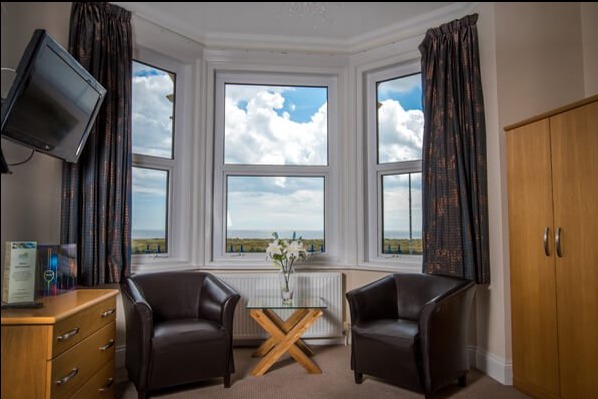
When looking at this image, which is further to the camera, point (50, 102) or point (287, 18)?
point (287, 18)

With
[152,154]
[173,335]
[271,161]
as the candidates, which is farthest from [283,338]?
[152,154]

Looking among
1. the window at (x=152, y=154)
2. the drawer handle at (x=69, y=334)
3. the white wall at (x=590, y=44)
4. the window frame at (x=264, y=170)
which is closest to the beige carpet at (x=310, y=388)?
the drawer handle at (x=69, y=334)

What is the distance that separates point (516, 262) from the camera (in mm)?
2848

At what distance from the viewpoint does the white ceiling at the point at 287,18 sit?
3.48 m

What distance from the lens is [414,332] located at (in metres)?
2.73

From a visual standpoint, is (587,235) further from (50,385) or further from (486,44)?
(50,385)

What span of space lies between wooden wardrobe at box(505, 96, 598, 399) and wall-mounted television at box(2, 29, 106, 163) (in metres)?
2.79

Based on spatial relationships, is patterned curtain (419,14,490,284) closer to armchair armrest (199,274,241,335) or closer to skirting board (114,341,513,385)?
skirting board (114,341,513,385)

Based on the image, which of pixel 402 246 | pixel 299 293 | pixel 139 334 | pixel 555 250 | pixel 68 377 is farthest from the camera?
pixel 402 246

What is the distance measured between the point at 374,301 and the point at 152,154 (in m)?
2.29

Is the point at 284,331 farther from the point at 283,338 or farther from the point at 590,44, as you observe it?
the point at 590,44

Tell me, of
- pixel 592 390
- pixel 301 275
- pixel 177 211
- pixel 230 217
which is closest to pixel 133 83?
pixel 177 211

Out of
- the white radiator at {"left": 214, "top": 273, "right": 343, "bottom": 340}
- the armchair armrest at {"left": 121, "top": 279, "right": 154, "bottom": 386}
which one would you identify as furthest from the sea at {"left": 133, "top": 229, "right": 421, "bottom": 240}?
the armchair armrest at {"left": 121, "top": 279, "right": 154, "bottom": 386}

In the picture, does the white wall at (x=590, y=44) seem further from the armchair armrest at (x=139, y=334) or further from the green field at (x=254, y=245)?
the armchair armrest at (x=139, y=334)
